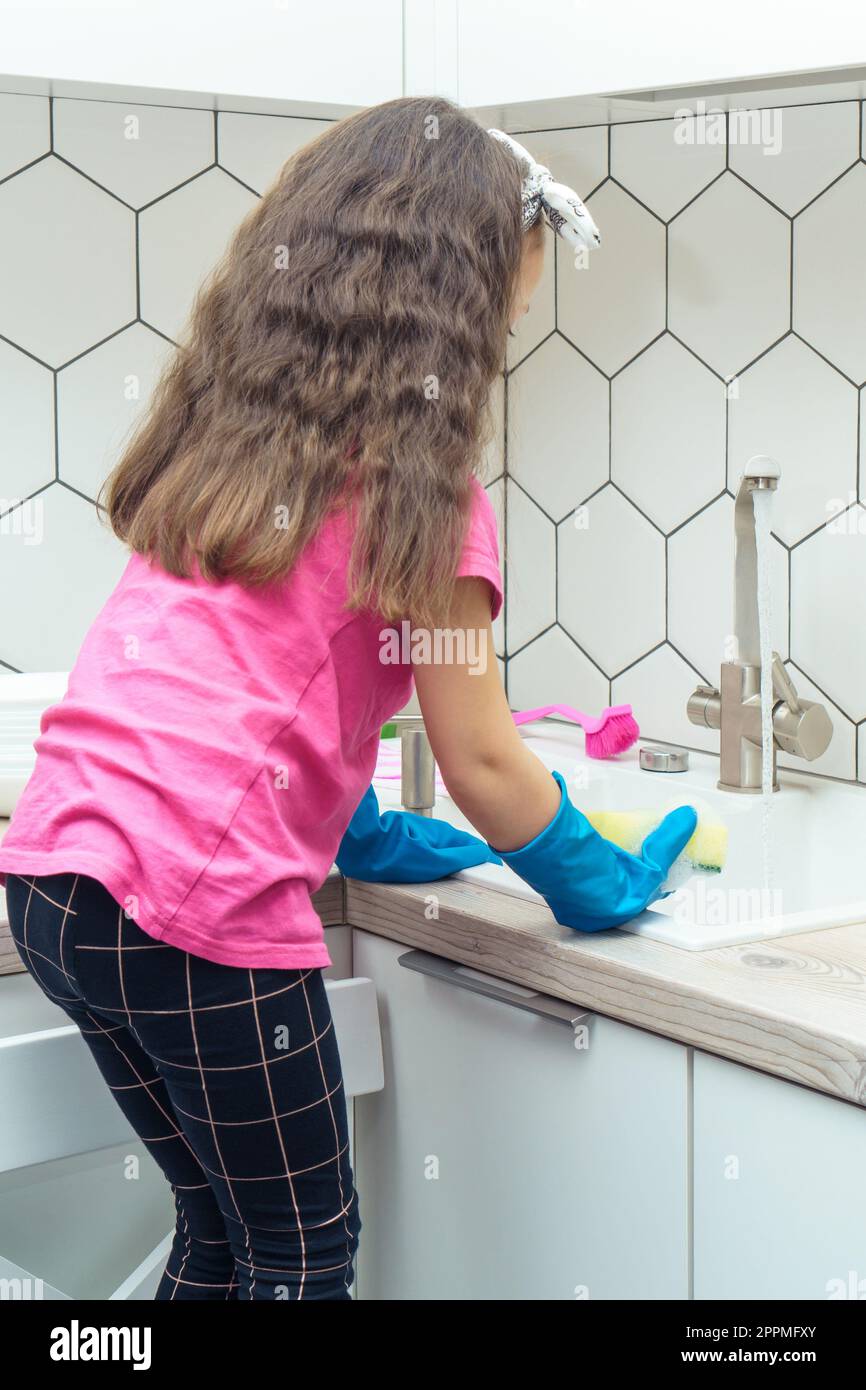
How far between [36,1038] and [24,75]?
0.77 meters

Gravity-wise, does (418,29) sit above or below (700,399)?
above

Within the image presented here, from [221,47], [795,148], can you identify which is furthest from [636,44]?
[221,47]

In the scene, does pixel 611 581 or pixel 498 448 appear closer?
pixel 611 581

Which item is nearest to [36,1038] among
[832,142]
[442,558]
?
[442,558]

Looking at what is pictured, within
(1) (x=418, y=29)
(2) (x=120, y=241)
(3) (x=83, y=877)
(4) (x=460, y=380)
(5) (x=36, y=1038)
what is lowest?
(5) (x=36, y=1038)

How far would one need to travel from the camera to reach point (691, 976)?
2.81 ft

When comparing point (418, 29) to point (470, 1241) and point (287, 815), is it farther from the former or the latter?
point (470, 1241)

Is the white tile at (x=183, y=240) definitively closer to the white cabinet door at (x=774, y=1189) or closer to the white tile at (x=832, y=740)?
the white tile at (x=832, y=740)

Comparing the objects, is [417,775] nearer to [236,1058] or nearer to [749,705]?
[749,705]

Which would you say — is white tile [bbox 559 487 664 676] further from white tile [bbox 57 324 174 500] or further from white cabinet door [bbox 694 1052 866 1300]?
white cabinet door [bbox 694 1052 866 1300]

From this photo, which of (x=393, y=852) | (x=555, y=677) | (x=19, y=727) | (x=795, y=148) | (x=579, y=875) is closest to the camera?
(x=579, y=875)

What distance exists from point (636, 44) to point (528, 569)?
67 cm

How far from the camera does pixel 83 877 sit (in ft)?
2.75
